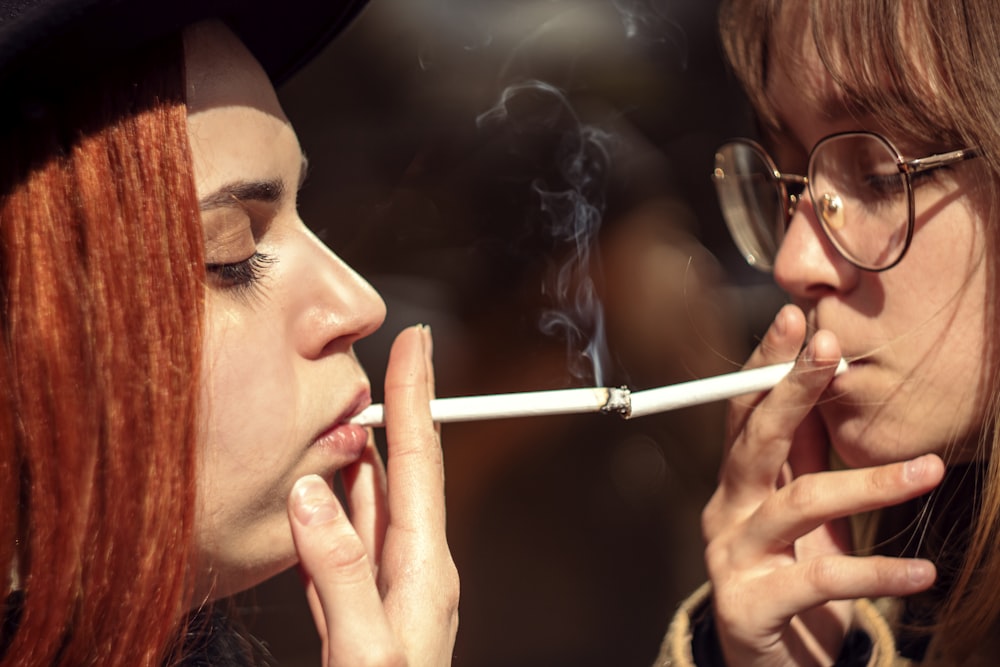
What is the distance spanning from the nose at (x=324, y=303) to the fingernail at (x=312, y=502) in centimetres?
18

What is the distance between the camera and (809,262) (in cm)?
134

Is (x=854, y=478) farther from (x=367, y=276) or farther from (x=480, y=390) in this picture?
(x=367, y=276)

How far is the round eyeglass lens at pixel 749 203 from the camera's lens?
1616 millimetres

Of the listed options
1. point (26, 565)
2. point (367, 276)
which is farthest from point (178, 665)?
point (367, 276)

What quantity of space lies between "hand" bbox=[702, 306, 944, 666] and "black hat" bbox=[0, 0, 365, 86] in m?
0.89

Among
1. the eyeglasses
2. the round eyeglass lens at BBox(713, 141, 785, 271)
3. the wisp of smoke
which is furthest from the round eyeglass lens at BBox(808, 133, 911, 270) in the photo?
the wisp of smoke

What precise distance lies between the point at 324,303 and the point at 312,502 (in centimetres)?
28

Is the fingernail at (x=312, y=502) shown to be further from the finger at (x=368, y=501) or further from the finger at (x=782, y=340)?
the finger at (x=782, y=340)

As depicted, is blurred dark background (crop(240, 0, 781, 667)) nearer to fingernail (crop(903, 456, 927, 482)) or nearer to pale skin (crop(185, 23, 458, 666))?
pale skin (crop(185, 23, 458, 666))

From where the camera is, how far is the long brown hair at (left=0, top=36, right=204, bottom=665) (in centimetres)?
90

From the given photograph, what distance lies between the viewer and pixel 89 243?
0.91m

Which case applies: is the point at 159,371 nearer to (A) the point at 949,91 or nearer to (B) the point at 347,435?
(B) the point at 347,435

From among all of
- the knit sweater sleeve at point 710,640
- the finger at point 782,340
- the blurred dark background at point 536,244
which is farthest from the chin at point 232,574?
the finger at point 782,340

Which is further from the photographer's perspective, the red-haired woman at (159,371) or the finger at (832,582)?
the finger at (832,582)
